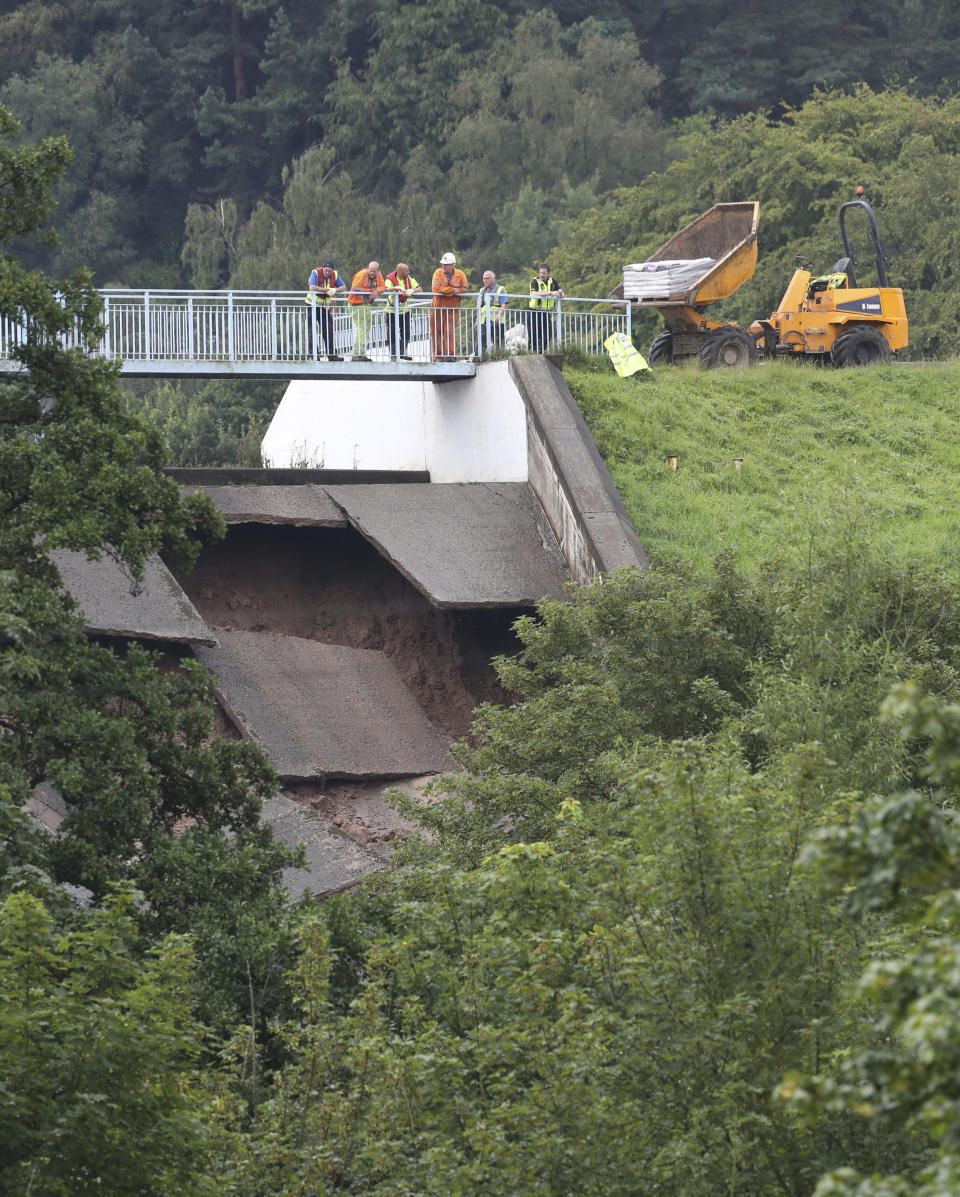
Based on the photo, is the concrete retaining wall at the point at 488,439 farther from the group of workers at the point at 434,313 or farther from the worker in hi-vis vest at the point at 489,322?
the group of workers at the point at 434,313

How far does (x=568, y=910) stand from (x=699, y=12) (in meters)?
60.7

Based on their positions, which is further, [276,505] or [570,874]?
[276,505]

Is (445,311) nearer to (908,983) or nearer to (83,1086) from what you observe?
(83,1086)

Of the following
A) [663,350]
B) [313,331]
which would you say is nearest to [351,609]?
[313,331]

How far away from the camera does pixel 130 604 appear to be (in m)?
20.9

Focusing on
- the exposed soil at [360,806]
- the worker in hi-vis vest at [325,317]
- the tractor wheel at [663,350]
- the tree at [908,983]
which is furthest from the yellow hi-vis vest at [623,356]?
the tree at [908,983]

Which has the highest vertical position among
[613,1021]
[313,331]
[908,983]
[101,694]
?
[908,983]

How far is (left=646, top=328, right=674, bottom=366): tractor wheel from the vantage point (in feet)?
97.3

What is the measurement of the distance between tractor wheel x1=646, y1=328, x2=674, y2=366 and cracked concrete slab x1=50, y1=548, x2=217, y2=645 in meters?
10.9

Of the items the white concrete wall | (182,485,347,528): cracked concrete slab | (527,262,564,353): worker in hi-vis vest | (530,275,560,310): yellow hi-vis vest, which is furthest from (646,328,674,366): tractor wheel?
(182,485,347,528): cracked concrete slab

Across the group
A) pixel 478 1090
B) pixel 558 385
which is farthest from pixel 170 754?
pixel 558 385

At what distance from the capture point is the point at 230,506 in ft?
76.6

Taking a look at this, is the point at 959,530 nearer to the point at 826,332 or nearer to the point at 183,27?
the point at 826,332

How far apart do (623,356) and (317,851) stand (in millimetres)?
10651
